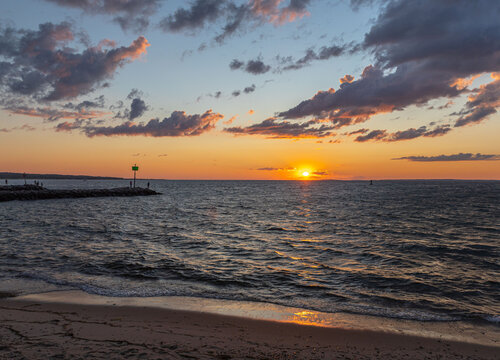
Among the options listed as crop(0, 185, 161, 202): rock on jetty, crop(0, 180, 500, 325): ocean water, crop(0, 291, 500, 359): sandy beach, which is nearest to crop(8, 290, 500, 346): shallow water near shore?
crop(0, 291, 500, 359): sandy beach

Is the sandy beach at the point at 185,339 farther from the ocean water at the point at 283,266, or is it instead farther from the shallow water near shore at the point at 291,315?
the ocean water at the point at 283,266

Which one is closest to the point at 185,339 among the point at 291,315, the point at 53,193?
the point at 291,315

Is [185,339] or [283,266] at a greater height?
[185,339]

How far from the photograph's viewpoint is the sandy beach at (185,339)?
6555 mm

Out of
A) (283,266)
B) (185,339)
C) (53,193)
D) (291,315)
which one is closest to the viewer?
(185,339)

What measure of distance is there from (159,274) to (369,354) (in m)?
9.46

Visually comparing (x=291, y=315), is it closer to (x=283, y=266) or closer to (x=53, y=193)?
(x=283, y=266)

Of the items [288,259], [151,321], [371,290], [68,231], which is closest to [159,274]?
[151,321]

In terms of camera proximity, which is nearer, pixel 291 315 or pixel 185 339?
pixel 185 339

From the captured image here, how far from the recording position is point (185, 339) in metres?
7.27

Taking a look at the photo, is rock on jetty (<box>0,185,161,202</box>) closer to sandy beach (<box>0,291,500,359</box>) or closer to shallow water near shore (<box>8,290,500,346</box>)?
shallow water near shore (<box>8,290,500,346</box>)

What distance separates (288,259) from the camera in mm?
16922

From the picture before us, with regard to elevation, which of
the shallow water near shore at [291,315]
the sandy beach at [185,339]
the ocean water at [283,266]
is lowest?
the ocean water at [283,266]

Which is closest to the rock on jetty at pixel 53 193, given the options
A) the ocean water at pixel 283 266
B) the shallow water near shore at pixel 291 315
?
the ocean water at pixel 283 266
